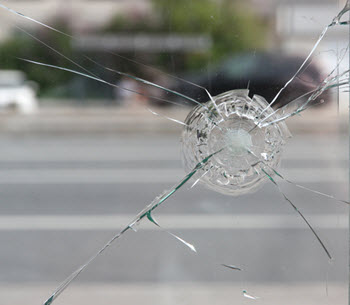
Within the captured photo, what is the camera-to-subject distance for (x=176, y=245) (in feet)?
10.6

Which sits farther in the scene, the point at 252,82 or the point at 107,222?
the point at 107,222

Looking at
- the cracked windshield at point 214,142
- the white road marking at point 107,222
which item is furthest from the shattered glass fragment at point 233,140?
the white road marking at point 107,222

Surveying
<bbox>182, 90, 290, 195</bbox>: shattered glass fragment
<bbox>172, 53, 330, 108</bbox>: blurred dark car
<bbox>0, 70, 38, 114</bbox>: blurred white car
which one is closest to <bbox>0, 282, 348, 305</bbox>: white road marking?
<bbox>182, 90, 290, 195</bbox>: shattered glass fragment

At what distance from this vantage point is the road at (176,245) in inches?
105

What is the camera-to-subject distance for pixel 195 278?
291cm

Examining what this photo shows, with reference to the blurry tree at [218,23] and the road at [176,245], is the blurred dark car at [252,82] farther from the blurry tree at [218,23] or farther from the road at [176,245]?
the road at [176,245]

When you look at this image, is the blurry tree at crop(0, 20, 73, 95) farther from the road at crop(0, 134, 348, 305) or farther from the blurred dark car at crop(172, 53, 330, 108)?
the road at crop(0, 134, 348, 305)

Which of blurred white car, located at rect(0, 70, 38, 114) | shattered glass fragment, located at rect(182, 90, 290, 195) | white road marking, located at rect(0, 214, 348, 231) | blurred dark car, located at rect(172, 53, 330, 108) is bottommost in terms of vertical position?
shattered glass fragment, located at rect(182, 90, 290, 195)

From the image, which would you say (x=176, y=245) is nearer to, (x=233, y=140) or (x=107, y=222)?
(x=233, y=140)

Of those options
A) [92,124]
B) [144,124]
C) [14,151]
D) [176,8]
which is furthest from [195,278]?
[92,124]

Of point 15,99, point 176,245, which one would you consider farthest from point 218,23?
point 15,99

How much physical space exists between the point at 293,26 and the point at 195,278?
4.33 ft

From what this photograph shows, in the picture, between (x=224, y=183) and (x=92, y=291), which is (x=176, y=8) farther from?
(x=92, y=291)

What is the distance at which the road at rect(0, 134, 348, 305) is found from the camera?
267 cm
